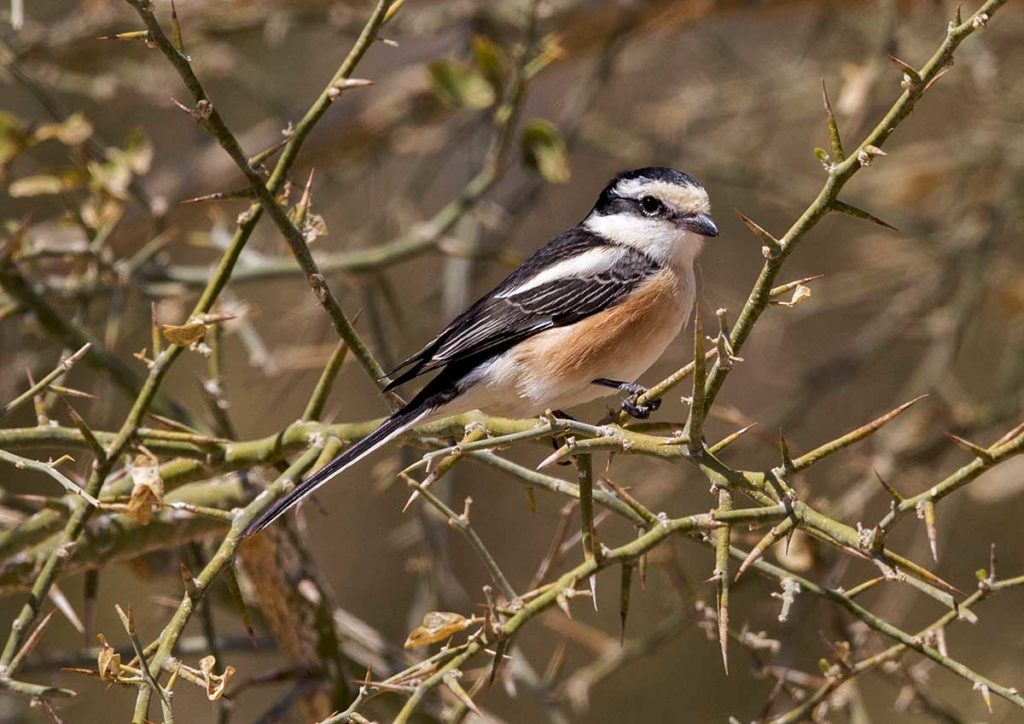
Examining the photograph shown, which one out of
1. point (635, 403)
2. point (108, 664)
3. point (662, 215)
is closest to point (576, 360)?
point (662, 215)

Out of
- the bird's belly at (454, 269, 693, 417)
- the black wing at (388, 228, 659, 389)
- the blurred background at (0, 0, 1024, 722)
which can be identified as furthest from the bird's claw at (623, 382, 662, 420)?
the black wing at (388, 228, 659, 389)

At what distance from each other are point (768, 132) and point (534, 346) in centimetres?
327

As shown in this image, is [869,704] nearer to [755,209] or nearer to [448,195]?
[755,209]

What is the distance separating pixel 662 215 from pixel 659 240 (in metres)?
0.11

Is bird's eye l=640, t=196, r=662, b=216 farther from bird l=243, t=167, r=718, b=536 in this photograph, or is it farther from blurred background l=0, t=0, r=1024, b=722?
blurred background l=0, t=0, r=1024, b=722

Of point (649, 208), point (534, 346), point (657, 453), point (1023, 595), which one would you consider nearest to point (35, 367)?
point (534, 346)

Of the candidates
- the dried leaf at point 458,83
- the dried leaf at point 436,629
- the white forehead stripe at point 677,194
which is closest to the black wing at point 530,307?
the white forehead stripe at point 677,194

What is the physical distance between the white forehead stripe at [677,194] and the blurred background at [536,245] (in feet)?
1.14

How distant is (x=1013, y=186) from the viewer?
510 cm

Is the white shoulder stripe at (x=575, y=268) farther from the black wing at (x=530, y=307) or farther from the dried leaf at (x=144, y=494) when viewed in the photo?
the dried leaf at (x=144, y=494)

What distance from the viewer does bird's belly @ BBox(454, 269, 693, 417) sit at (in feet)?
12.3

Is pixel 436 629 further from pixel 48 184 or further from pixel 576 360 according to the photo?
pixel 48 184

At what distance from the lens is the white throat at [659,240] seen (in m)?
4.07

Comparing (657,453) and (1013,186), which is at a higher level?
(657,453)
